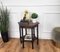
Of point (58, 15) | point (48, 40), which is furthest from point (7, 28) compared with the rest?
point (58, 15)

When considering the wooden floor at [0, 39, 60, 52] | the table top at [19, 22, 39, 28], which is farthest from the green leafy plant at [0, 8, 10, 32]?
the table top at [19, 22, 39, 28]

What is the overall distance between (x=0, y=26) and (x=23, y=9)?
748 mm

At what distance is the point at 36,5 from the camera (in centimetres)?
317

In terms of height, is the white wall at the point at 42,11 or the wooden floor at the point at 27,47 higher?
the white wall at the point at 42,11

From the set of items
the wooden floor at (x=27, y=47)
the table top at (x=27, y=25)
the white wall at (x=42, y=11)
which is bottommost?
the wooden floor at (x=27, y=47)

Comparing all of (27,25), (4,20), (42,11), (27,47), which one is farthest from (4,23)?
(42,11)

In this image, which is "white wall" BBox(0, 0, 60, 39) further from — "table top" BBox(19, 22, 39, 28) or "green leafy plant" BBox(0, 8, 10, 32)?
"table top" BBox(19, 22, 39, 28)

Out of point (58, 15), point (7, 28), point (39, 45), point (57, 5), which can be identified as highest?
point (57, 5)

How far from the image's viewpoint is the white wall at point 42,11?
314cm

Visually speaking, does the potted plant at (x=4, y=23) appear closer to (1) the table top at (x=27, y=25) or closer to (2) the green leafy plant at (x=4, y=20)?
(2) the green leafy plant at (x=4, y=20)

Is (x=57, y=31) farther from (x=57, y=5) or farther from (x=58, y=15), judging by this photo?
(x=57, y=5)

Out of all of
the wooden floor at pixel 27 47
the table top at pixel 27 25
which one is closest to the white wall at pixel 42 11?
the wooden floor at pixel 27 47

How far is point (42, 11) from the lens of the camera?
10.5ft

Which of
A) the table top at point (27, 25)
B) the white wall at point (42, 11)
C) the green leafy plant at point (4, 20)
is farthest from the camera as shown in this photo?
the white wall at point (42, 11)
